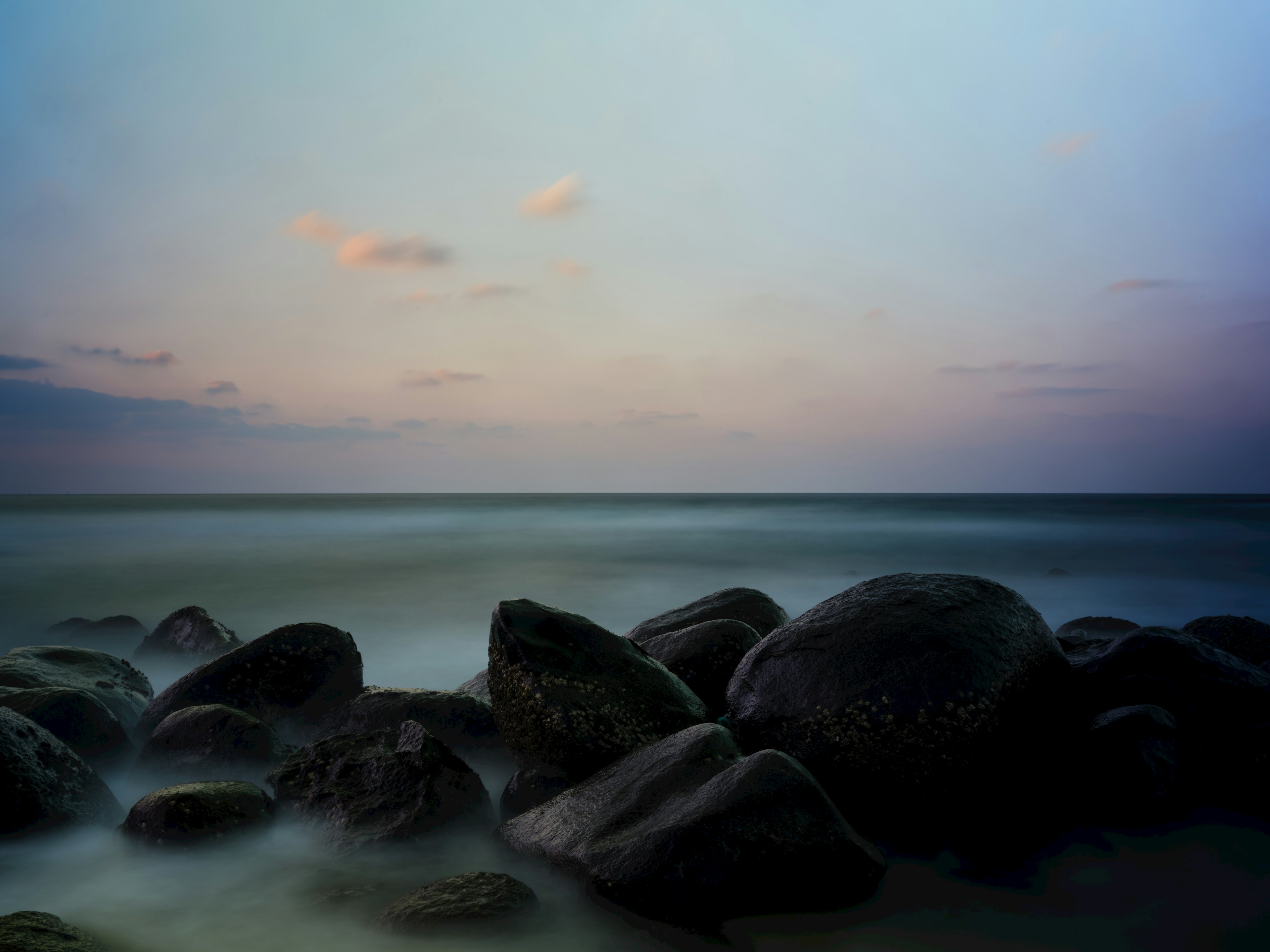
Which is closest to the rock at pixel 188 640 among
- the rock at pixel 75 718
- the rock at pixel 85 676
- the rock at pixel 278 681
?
the rock at pixel 85 676

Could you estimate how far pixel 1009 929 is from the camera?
2379 mm

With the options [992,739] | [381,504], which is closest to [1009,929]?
[992,739]

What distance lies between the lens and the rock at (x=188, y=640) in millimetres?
6707

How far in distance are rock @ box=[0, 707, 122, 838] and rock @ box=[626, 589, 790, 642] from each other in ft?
9.20

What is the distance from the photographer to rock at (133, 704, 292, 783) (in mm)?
3582

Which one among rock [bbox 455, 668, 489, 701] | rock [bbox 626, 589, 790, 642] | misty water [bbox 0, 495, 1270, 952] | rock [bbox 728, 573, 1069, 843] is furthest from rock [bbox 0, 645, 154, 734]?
rock [bbox 728, 573, 1069, 843]

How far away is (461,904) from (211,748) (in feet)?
6.37

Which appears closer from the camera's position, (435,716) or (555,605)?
(435,716)

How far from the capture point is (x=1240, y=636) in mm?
4672

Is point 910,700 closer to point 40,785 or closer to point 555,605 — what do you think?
point 40,785

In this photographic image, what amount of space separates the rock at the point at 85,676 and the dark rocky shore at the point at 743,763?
0.59 meters

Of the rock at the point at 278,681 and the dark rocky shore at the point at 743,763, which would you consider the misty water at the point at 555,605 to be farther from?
the rock at the point at 278,681

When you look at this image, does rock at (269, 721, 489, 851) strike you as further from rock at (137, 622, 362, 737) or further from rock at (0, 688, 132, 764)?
rock at (0, 688, 132, 764)

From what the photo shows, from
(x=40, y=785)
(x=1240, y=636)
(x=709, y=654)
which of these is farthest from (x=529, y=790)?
→ (x=1240, y=636)
